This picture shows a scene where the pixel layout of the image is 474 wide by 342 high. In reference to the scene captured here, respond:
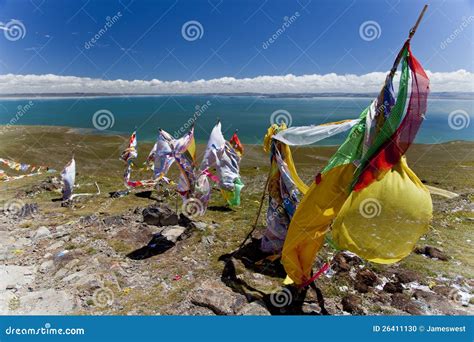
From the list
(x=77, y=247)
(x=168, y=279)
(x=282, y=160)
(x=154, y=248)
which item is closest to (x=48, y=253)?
(x=77, y=247)

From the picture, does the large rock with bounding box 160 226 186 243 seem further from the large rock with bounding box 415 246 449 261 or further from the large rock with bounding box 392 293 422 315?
the large rock with bounding box 415 246 449 261

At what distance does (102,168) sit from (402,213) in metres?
31.5

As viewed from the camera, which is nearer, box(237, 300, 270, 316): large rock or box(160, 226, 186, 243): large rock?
box(237, 300, 270, 316): large rock

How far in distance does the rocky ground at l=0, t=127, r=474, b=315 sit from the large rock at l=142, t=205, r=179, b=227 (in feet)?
0.13

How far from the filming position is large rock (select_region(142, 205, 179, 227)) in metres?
13.4

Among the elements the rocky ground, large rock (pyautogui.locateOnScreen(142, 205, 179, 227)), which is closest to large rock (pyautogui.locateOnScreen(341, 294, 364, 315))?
the rocky ground

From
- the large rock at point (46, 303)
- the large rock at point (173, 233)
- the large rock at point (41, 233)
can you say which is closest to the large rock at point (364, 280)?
the large rock at point (173, 233)

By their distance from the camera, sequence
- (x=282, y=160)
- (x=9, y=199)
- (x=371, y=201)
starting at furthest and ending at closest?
(x=9, y=199) < (x=282, y=160) < (x=371, y=201)

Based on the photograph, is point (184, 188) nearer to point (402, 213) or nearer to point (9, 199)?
point (402, 213)

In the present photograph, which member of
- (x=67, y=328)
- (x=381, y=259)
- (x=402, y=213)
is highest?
(x=402, y=213)

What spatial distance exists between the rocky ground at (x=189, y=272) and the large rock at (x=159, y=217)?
0.13ft

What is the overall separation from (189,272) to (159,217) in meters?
4.03

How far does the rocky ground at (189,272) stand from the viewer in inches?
328

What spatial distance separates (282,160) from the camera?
9.64 m
